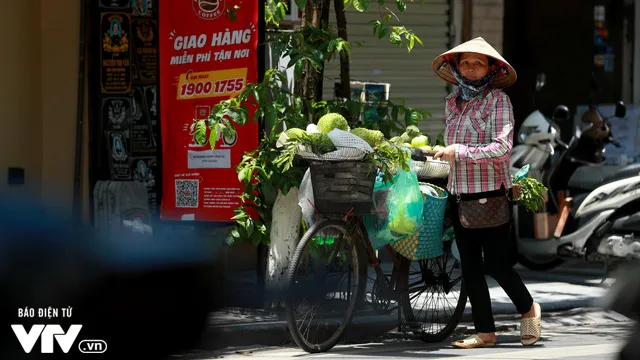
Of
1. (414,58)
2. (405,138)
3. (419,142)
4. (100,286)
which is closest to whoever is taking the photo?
(100,286)

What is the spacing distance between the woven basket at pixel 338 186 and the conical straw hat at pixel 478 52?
37.2 inches

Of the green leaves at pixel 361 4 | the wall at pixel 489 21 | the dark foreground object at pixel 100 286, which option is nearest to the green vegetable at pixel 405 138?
the green leaves at pixel 361 4

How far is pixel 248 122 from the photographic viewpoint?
28.0 feet

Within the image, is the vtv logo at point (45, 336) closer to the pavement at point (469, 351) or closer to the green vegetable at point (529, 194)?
the pavement at point (469, 351)

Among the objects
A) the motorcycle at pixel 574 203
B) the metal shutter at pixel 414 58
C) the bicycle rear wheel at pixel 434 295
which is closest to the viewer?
the bicycle rear wheel at pixel 434 295

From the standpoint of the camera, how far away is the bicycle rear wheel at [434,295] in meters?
7.56

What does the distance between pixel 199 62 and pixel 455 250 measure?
2576 millimetres

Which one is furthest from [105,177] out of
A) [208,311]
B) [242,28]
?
[208,311]

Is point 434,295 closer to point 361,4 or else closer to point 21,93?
point 361,4

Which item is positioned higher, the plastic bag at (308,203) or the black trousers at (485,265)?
the plastic bag at (308,203)

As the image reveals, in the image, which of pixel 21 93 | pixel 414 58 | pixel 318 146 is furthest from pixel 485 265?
pixel 414 58

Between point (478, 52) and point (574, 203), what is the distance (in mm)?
4013

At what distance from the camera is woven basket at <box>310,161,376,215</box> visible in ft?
22.8

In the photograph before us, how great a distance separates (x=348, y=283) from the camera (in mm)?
7176
